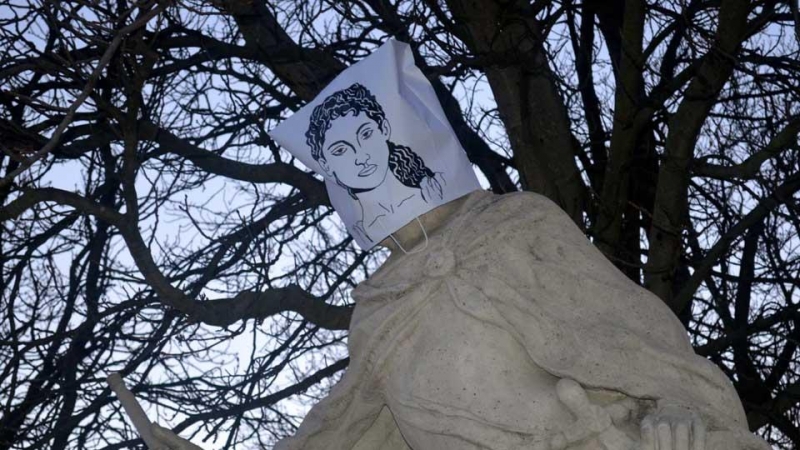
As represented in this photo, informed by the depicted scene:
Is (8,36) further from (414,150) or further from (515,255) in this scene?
(515,255)

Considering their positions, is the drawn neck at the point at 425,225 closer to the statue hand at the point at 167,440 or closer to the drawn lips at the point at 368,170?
the drawn lips at the point at 368,170

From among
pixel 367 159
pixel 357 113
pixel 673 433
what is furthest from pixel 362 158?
pixel 673 433

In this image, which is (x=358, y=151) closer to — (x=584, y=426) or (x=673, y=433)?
(x=584, y=426)

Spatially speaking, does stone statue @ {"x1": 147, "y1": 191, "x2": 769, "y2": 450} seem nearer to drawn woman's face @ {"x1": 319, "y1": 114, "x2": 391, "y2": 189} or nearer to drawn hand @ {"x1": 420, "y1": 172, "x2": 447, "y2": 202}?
drawn hand @ {"x1": 420, "y1": 172, "x2": 447, "y2": 202}

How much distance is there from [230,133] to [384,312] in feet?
13.3

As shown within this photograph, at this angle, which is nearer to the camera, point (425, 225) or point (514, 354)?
point (514, 354)

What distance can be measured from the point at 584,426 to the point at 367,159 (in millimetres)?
1128

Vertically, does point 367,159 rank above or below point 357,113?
below

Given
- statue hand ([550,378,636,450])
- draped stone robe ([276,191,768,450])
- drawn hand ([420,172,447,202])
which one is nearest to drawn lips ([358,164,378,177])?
drawn hand ([420,172,447,202])

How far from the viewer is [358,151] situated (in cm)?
406

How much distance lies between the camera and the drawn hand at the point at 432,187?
4027 millimetres

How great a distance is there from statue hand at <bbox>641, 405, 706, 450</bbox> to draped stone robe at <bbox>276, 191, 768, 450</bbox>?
0.12 metres

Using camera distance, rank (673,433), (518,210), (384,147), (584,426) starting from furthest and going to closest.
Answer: (384,147), (518,210), (584,426), (673,433)

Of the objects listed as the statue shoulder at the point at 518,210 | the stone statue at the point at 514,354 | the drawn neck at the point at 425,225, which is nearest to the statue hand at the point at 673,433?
the stone statue at the point at 514,354
